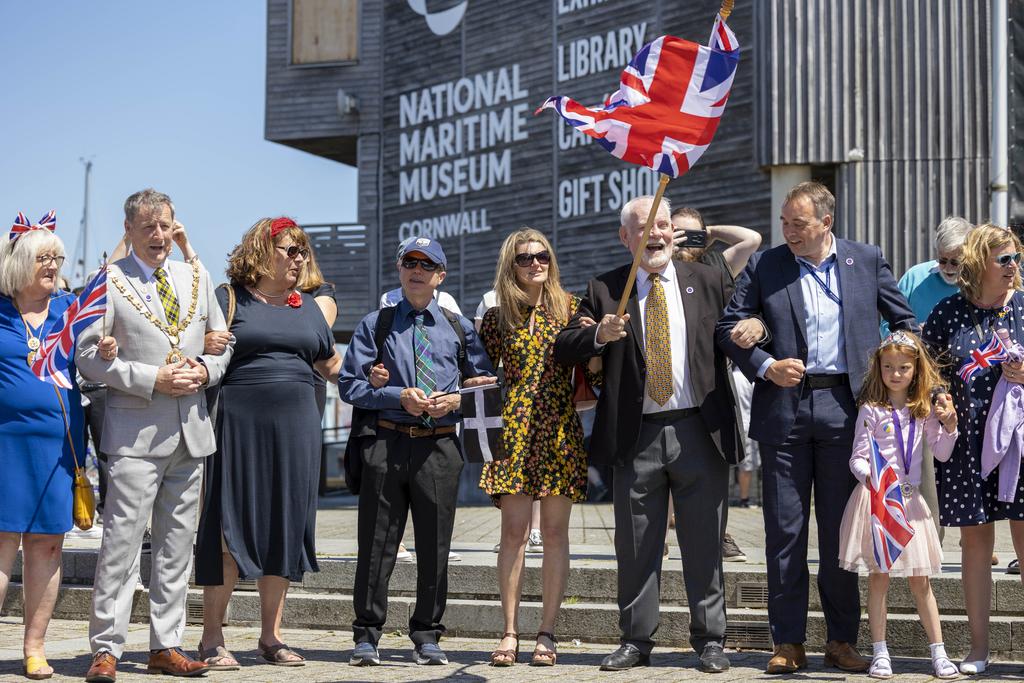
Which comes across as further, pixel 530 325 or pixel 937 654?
pixel 530 325

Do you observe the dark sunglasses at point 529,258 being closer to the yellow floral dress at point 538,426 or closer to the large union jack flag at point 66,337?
the yellow floral dress at point 538,426

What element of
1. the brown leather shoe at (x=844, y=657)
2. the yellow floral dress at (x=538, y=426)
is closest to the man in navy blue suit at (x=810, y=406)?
the brown leather shoe at (x=844, y=657)

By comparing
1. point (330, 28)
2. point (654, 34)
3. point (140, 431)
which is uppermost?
point (330, 28)

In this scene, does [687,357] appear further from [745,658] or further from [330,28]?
[330,28]

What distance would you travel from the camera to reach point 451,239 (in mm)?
22234

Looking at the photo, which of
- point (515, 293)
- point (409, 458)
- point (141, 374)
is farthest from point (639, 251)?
point (141, 374)

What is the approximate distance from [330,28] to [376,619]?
63.5 feet

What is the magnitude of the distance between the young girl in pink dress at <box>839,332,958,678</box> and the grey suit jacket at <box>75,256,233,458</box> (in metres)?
2.86

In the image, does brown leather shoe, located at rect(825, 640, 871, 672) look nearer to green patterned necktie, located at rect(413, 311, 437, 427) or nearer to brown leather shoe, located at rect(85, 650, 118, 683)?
green patterned necktie, located at rect(413, 311, 437, 427)

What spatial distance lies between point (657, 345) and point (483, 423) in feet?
2.92

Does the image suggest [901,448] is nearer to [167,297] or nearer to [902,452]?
[902,452]

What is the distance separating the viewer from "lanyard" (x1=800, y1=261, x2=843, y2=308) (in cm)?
595

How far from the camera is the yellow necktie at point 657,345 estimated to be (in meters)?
6.05

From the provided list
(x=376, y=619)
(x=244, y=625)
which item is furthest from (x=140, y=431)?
(x=244, y=625)
